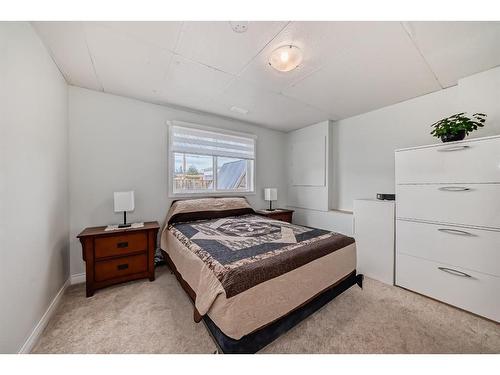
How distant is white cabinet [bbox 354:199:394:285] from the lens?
7.26 ft

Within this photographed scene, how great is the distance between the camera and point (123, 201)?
7.34 feet

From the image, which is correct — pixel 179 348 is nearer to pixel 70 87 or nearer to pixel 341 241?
pixel 341 241

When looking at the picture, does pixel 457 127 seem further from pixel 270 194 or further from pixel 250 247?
pixel 270 194

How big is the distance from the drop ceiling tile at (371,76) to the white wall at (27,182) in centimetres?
236

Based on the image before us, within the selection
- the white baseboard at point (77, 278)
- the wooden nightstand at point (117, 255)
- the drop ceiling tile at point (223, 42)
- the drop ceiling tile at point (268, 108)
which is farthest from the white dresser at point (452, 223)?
the white baseboard at point (77, 278)

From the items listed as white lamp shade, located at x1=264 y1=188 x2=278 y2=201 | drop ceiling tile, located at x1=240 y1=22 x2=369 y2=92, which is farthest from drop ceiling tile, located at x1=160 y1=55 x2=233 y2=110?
white lamp shade, located at x1=264 y1=188 x2=278 y2=201

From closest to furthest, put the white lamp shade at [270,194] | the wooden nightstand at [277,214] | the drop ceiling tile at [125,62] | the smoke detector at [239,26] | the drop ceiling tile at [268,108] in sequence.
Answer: the smoke detector at [239,26] → the drop ceiling tile at [125,62] → the drop ceiling tile at [268,108] → the wooden nightstand at [277,214] → the white lamp shade at [270,194]

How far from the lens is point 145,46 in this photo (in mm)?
1584

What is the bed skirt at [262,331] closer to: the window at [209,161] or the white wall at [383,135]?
the window at [209,161]

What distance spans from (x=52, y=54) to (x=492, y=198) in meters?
4.12

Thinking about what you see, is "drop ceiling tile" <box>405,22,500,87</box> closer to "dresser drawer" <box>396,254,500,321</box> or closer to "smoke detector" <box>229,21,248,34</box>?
"smoke detector" <box>229,21,248,34</box>

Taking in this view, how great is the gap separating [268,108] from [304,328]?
2816 millimetres

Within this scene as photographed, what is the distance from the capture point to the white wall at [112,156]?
2266 millimetres
